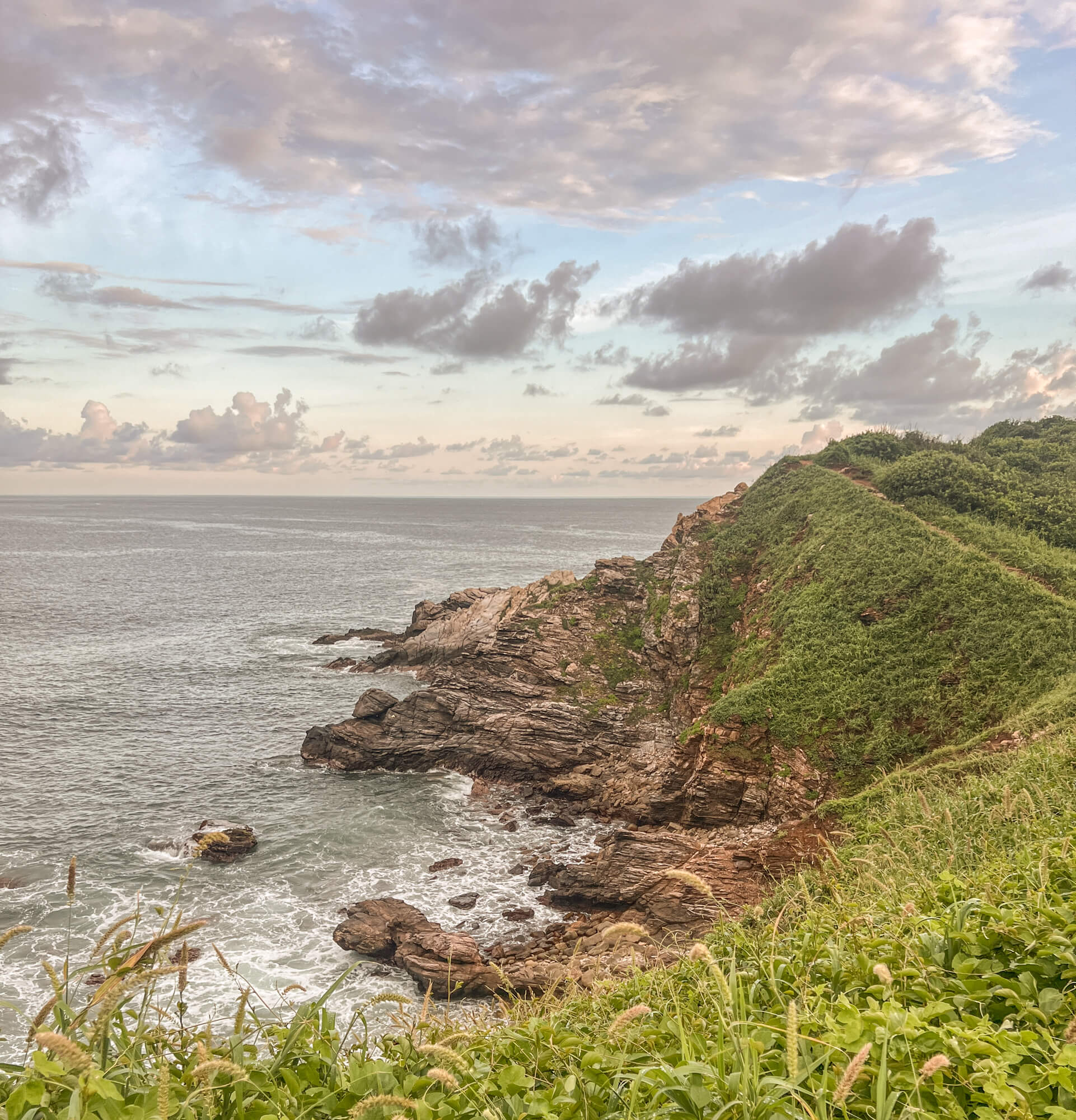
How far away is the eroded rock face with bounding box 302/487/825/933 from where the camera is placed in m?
26.0

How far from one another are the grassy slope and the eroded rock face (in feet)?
6.80

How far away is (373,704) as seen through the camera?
4269cm

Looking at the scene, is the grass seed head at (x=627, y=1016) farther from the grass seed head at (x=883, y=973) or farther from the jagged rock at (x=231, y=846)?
the jagged rock at (x=231, y=846)

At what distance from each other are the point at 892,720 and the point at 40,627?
82.5 metres

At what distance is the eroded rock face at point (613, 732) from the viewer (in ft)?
85.1

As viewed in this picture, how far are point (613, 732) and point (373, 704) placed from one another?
15.1m

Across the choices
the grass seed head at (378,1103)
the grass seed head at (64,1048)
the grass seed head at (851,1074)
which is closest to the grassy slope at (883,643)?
the grass seed head at (851,1074)

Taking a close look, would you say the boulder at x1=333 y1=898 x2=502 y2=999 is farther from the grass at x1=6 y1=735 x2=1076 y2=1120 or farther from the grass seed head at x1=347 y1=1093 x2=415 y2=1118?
the grass seed head at x1=347 y1=1093 x2=415 y2=1118

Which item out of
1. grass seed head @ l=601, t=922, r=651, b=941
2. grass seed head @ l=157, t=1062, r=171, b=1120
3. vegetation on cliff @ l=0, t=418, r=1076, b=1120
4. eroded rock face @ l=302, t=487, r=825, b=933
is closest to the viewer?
grass seed head @ l=157, t=1062, r=171, b=1120

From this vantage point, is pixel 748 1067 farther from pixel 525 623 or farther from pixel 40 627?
pixel 40 627

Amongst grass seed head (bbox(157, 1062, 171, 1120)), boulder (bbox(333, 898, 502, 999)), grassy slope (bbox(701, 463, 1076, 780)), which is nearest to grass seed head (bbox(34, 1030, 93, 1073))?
grass seed head (bbox(157, 1062, 171, 1120))

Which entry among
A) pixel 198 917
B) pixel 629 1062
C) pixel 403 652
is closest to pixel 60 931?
pixel 198 917

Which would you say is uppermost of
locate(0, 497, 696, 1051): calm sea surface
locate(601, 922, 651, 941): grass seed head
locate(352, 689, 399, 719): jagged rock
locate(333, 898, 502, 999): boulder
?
locate(601, 922, 651, 941): grass seed head

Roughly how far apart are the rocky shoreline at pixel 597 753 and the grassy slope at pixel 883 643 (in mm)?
1651
